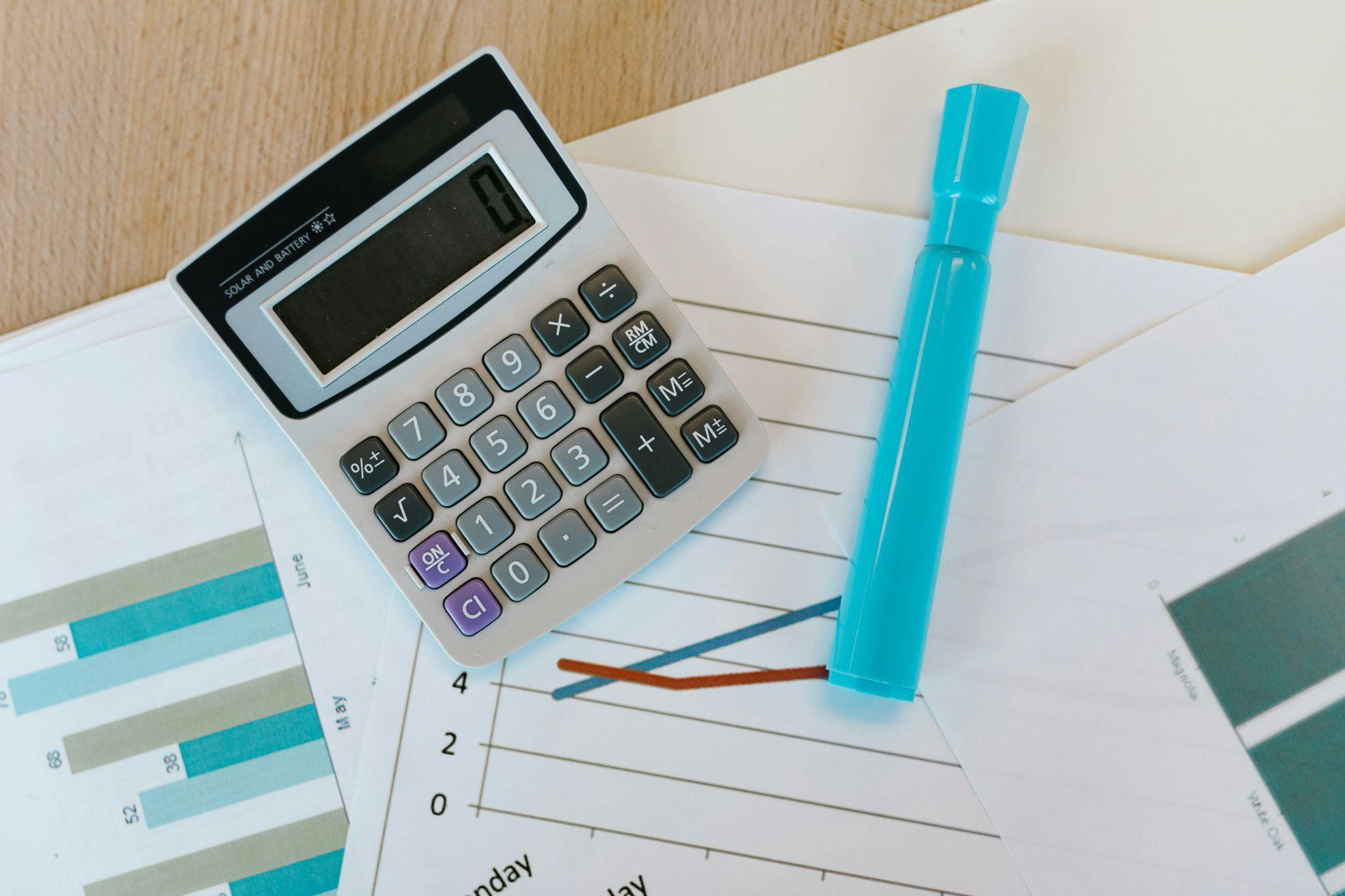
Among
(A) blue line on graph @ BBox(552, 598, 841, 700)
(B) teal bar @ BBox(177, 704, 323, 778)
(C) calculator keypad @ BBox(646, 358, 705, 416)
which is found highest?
(C) calculator keypad @ BBox(646, 358, 705, 416)

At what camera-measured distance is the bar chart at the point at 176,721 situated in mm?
329

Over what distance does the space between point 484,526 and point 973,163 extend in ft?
0.70

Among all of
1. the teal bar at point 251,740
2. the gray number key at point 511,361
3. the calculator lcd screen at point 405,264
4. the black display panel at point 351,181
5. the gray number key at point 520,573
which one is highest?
the black display panel at point 351,181

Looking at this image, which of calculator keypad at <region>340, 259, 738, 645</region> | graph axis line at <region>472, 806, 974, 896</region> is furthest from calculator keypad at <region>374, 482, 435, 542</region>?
graph axis line at <region>472, 806, 974, 896</region>

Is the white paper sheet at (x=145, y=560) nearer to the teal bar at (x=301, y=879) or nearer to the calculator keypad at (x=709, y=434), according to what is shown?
the teal bar at (x=301, y=879)

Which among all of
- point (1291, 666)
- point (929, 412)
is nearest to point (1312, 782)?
point (1291, 666)

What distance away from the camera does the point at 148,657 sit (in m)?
0.33

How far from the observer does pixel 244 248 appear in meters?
0.30

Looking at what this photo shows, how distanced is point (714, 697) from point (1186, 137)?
28 centimetres

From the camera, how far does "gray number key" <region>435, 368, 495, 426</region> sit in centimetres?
31

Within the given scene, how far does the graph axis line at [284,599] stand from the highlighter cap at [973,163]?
0.27 meters

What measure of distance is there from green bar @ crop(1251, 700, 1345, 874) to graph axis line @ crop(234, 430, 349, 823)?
→ 342 mm

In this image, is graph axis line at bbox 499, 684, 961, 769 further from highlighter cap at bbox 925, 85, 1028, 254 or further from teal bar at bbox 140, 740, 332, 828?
highlighter cap at bbox 925, 85, 1028, 254

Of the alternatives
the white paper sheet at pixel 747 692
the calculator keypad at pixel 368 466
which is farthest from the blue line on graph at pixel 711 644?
the calculator keypad at pixel 368 466
